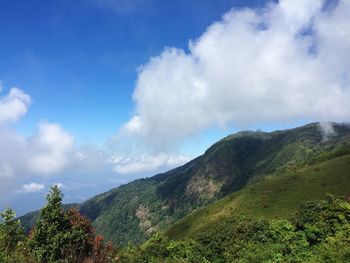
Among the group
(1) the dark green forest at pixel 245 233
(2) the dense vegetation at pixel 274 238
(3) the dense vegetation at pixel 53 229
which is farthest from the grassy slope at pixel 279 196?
(3) the dense vegetation at pixel 53 229

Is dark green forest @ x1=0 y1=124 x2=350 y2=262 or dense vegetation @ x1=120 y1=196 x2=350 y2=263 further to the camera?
dense vegetation @ x1=120 y1=196 x2=350 y2=263

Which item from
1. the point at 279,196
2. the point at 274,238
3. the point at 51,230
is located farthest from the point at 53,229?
the point at 279,196

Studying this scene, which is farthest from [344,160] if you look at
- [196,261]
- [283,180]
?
[196,261]

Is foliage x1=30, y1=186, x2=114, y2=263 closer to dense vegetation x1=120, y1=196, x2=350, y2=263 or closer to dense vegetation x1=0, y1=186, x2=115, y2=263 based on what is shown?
dense vegetation x1=0, y1=186, x2=115, y2=263

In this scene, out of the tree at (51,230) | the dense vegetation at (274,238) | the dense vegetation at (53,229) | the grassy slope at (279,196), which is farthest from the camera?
the grassy slope at (279,196)

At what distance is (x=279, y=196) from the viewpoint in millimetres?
133375

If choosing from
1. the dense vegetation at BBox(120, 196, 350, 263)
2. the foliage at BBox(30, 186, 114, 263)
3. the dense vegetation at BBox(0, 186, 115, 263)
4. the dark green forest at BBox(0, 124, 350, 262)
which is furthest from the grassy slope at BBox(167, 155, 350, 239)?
the dense vegetation at BBox(0, 186, 115, 263)

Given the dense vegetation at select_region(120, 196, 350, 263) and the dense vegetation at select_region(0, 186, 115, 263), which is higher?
the dense vegetation at select_region(0, 186, 115, 263)

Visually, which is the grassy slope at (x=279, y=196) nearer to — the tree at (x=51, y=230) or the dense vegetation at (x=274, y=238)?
the dense vegetation at (x=274, y=238)

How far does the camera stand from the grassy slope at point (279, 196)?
122 m

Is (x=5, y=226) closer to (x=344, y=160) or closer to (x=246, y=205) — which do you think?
(x=246, y=205)

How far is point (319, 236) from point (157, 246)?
3693 centimetres

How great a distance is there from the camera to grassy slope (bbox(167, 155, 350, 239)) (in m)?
122

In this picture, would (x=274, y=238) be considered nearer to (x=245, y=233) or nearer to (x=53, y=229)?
(x=245, y=233)
